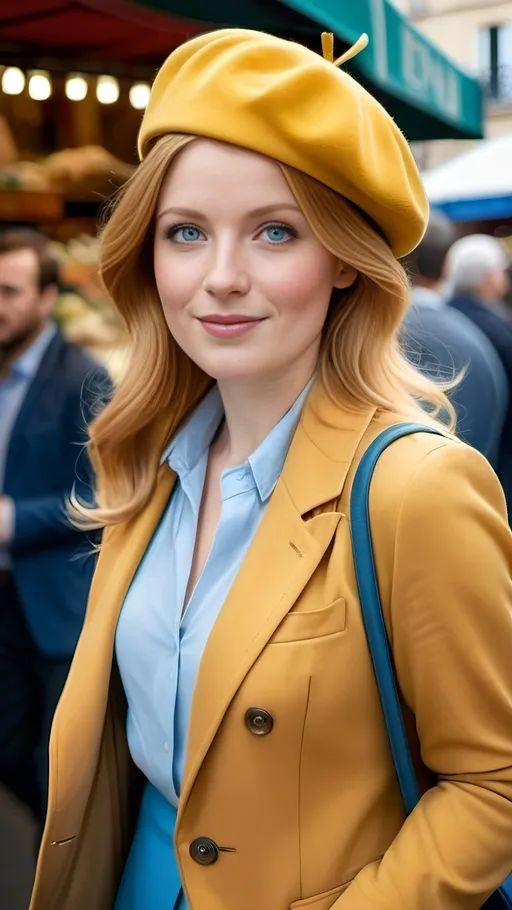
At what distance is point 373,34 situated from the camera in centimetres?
335

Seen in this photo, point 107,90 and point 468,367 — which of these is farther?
point 107,90

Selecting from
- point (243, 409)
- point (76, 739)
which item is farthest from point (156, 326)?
point (76, 739)

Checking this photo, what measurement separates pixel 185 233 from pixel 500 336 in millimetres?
2729

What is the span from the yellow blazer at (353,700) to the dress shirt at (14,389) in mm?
1704

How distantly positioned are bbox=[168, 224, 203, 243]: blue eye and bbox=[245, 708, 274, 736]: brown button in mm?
613

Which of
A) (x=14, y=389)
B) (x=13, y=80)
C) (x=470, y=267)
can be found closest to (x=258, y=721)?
(x=14, y=389)

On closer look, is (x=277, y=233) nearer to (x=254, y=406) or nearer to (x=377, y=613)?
(x=254, y=406)

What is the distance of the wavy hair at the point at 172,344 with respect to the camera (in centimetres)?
122

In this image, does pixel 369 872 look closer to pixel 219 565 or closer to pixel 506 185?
pixel 219 565

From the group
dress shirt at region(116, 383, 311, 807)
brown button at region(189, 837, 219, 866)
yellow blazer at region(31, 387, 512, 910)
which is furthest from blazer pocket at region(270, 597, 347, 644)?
brown button at region(189, 837, 219, 866)

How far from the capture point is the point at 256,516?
1304 millimetres

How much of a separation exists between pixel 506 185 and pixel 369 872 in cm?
818

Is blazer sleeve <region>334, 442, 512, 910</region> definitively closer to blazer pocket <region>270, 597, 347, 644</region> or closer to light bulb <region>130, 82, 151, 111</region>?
blazer pocket <region>270, 597, 347, 644</region>

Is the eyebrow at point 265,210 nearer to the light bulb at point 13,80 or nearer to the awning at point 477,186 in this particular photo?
the light bulb at point 13,80
